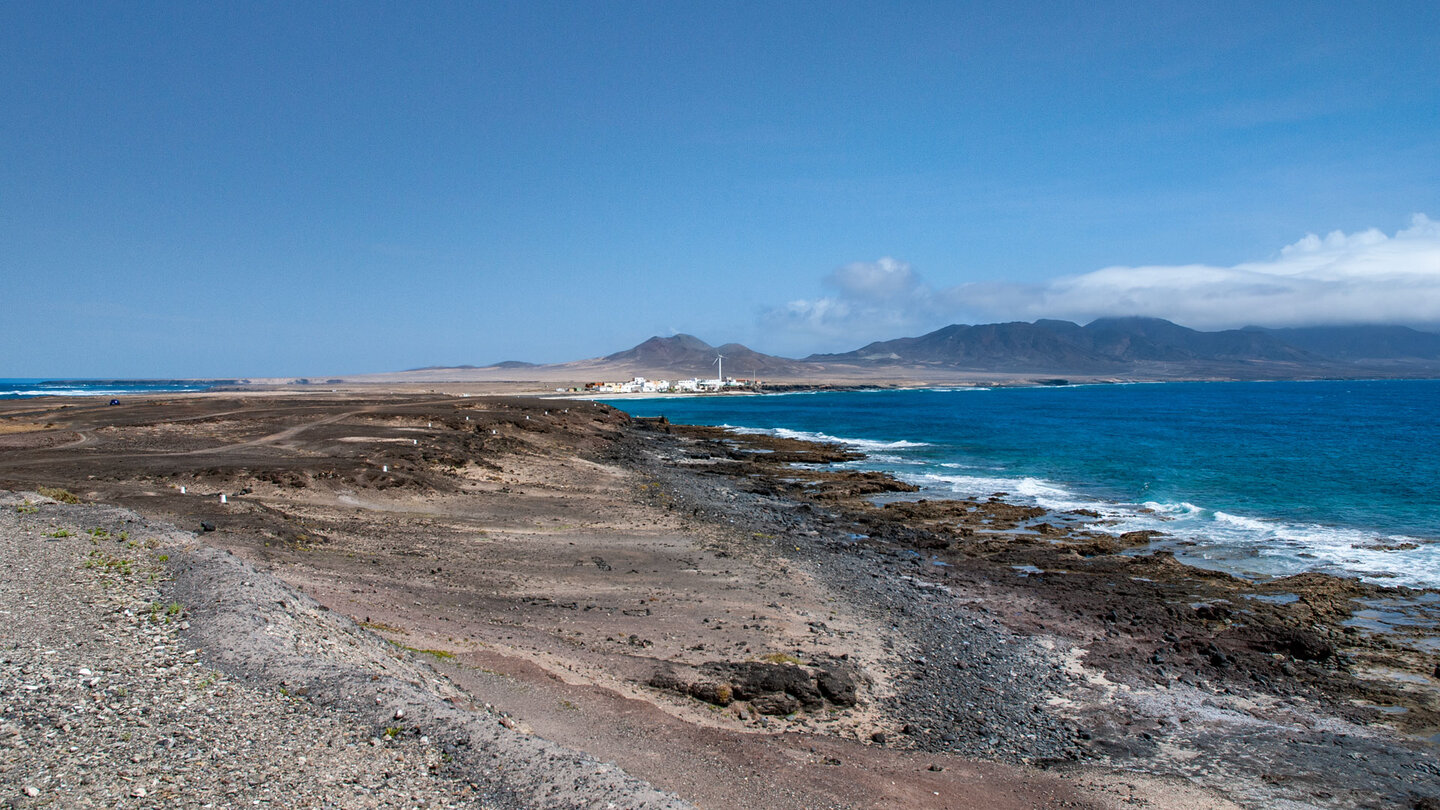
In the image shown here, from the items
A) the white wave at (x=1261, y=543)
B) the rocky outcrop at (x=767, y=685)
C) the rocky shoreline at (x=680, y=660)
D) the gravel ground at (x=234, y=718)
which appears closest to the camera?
the gravel ground at (x=234, y=718)

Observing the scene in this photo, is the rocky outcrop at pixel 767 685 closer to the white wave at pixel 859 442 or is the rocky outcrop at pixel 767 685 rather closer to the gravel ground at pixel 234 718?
the gravel ground at pixel 234 718

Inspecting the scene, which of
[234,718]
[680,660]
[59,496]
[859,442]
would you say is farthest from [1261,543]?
[859,442]

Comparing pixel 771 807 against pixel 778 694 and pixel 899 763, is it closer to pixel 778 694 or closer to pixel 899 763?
pixel 899 763

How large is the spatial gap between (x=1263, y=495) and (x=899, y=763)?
28829mm

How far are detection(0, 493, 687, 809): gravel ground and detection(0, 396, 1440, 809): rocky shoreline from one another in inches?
1.5

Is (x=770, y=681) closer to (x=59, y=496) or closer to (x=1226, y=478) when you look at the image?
(x=59, y=496)

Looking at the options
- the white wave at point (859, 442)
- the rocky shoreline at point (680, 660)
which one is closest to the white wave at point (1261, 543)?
the rocky shoreline at point (680, 660)

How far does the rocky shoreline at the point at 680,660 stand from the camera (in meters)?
6.67

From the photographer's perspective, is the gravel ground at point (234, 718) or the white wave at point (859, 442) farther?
the white wave at point (859, 442)

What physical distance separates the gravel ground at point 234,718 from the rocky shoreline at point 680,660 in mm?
38

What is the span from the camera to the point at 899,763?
8656mm

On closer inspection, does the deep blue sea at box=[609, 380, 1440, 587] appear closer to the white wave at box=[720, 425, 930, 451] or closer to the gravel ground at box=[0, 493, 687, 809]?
the white wave at box=[720, 425, 930, 451]

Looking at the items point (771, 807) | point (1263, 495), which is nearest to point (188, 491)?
point (771, 807)

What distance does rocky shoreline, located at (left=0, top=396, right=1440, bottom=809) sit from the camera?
21.9ft
